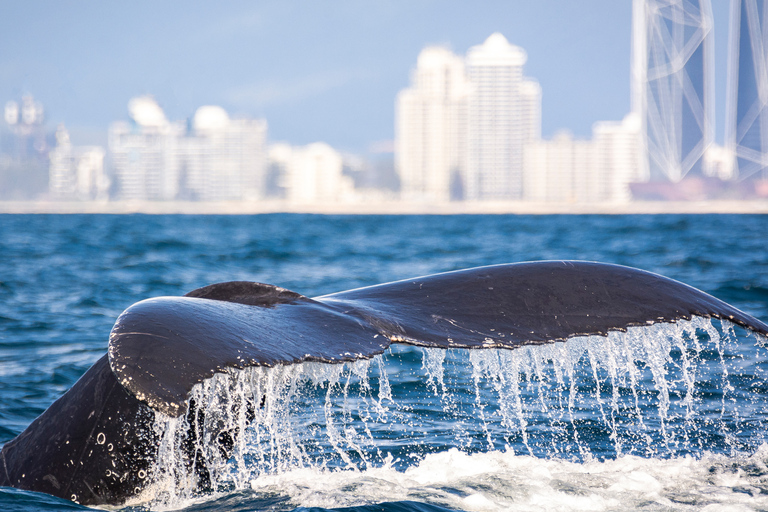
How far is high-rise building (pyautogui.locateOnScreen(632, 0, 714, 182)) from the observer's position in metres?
129

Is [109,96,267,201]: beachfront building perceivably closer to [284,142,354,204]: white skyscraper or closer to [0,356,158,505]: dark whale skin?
[284,142,354,204]: white skyscraper

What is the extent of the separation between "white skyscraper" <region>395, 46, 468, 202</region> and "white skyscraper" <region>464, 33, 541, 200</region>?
2174mm

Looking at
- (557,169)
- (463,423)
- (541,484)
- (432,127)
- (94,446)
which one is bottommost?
(463,423)

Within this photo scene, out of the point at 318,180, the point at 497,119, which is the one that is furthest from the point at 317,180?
the point at 497,119

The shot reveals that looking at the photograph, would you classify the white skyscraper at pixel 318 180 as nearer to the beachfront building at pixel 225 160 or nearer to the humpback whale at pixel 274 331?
the beachfront building at pixel 225 160

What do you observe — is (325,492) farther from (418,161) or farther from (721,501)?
(418,161)

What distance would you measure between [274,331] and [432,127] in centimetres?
14705

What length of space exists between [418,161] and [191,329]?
143684mm

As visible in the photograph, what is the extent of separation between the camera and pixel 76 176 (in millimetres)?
→ 158250

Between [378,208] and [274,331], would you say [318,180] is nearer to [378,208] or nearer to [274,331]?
[378,208]

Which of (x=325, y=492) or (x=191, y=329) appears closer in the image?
(x=191, y=329)

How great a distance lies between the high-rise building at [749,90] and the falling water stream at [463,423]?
132 metres

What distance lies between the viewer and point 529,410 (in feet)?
16.3

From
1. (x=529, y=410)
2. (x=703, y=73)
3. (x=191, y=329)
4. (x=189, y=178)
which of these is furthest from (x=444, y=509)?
(x=189, y=178)
